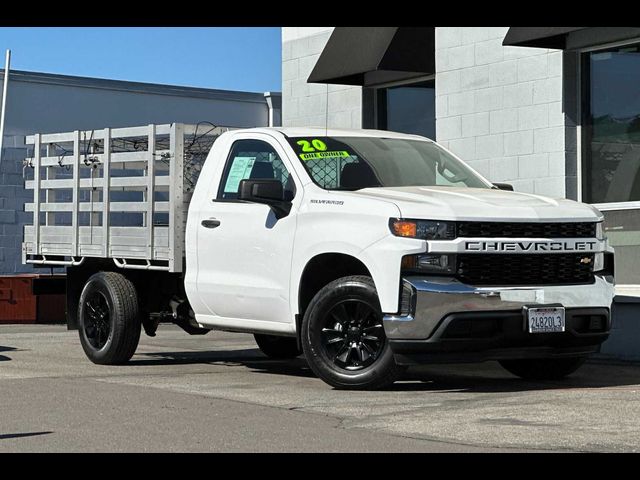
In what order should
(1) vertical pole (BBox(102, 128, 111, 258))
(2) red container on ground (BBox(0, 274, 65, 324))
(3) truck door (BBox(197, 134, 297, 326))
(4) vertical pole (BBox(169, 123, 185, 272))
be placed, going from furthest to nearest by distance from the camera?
(2) red container on ground (BBox(0, 274, 65, 324)), (1) vertical pole (BBox(102, 128, 111, 258)), (4) vertical pole (BBox(169, 123, 185, 272)), (3) truck door (BBox(197, 134, 297, 326))

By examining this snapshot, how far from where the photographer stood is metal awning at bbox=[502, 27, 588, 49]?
512 inches

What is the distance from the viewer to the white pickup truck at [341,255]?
934 cm

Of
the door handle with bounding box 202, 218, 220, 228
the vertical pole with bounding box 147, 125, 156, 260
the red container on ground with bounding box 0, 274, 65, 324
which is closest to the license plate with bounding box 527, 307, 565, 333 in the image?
the door handle with bounding box 202, 218, 220, 228

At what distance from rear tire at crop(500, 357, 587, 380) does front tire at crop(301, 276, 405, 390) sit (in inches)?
62.2

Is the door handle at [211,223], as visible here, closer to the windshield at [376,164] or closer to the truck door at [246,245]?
the truck door at [246,245]

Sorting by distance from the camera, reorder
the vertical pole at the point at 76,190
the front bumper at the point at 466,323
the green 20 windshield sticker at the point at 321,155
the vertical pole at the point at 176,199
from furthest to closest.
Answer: the vertical pole at the point at 76,190 → the vertical pole at the point at 176,199 → the green 20 windshield sticker at the point at 321,155 → the front bumper at the point at 466,323

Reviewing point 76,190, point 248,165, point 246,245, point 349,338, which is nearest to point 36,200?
point 76,190

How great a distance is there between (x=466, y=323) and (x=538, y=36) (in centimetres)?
482

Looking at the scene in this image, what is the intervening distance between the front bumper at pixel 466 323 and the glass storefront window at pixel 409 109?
673cm

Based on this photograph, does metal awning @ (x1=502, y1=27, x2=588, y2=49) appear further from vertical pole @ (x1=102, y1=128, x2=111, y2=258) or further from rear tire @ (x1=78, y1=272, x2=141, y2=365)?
rear tire @ (x1=78, y1=272, x2=141, y2=365)

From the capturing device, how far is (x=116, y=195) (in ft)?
44.1

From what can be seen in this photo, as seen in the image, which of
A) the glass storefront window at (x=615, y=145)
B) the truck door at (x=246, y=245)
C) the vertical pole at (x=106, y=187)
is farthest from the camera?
the glass storefront window at (x=615, y=145)

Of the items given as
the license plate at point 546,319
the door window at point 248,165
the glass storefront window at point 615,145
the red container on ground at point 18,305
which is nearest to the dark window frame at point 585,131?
the glass storefront window at point 615,145

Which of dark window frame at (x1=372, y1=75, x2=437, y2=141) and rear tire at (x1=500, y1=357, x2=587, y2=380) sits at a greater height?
Result: dark window frame at (x1=372, y1=75, x2=437, y2=141)
